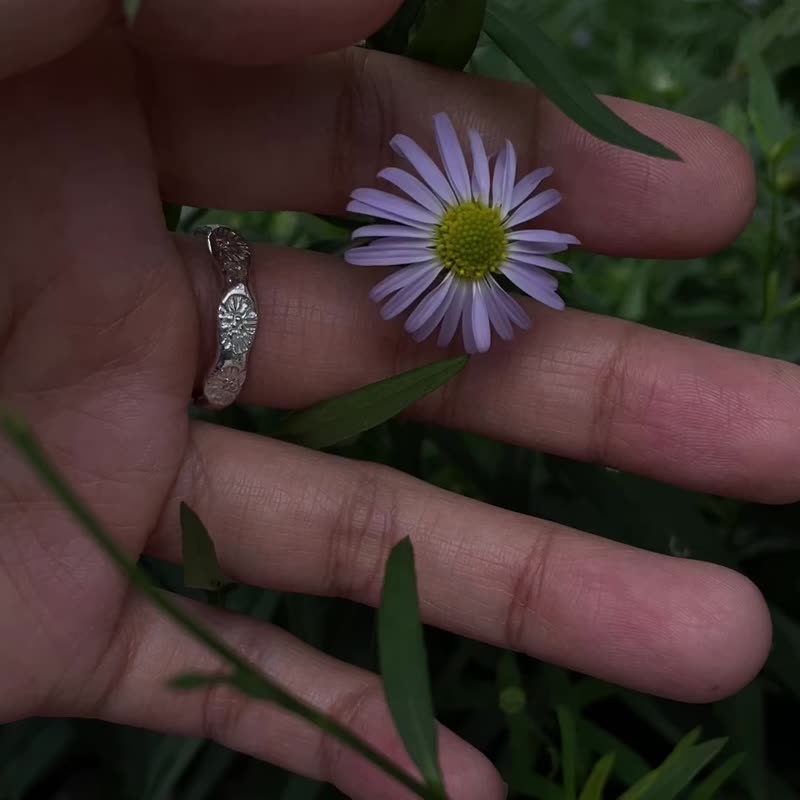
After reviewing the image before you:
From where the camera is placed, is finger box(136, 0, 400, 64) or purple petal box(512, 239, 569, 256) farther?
purple petal box(512, 239, 569, 256)

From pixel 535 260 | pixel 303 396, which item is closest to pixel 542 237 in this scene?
pixel 535 260

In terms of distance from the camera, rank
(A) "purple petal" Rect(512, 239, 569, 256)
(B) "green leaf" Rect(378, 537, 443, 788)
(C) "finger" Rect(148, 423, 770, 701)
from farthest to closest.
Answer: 1. (A) "purple petal" Rect(512, 239, 569, 256)
2. (C) "finger" Rect(148, 423, 770, 701)
3. (B) "green leaf" Rect(378, 537, 443, 788)

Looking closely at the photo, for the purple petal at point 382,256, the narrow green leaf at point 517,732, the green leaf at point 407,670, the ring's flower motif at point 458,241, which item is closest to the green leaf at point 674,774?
the narrow green leaf at point 517,732

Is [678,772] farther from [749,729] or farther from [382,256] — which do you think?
[382,256]

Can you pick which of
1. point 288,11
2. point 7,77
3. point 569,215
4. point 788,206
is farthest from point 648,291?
point 7,77

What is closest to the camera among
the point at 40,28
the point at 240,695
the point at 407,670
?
the point at 407,670

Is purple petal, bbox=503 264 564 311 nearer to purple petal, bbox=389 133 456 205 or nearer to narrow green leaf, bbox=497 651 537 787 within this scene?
purple petal, bbox=389 133 456 205

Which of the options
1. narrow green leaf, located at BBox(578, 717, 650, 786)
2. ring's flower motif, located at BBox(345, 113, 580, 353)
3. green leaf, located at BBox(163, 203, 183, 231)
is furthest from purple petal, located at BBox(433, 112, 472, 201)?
narrow green leaf, located at BBox(578, 717, 650, 786)

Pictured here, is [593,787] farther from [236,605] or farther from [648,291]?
[648,291]
